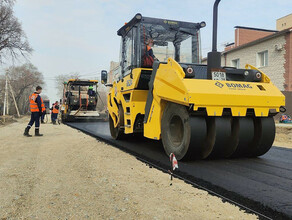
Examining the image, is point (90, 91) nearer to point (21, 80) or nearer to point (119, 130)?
point (119, 130)

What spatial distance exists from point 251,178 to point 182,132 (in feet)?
4.54

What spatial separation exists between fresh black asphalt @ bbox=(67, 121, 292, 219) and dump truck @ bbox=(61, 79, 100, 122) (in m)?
12.0

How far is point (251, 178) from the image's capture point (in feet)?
11.0

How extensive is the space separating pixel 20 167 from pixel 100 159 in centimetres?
128

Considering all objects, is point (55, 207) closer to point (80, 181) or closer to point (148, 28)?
point (80, 181)

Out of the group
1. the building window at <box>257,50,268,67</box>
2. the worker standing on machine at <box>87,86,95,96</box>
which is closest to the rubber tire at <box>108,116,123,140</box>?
the worker standing on machine at <box>87,86,95,96</box>

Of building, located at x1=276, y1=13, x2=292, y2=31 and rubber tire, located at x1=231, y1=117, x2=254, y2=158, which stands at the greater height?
building, located at x1=276, y1=13, x2=292, y2=31

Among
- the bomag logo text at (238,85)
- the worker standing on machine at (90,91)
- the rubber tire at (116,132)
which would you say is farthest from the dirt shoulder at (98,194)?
the worker standing on machine at (90,91)

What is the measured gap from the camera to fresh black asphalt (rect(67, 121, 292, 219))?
99.7 inches

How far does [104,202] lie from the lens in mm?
2648

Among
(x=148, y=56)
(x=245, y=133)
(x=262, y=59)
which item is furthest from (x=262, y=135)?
(x=262, y=59)

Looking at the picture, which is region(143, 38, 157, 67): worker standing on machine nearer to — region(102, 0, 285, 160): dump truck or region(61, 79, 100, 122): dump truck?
region(102, 0, 285, 160): dump truck

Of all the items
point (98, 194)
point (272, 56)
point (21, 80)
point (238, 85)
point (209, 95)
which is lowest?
point (98, 194)

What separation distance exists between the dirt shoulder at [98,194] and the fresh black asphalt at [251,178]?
196 mm
